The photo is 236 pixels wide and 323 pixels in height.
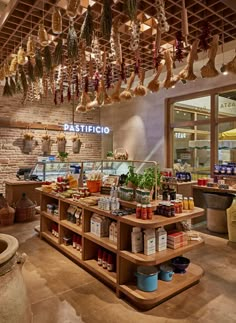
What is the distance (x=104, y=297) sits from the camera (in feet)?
8.55

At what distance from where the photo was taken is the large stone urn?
1.18 m

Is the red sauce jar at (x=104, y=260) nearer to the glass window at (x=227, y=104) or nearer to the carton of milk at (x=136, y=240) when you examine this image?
the carton of milk at (x=136, y=240)

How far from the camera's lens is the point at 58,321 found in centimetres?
222

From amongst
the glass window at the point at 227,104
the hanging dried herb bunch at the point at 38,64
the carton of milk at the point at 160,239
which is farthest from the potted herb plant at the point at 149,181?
the glass window at the point at 227,104

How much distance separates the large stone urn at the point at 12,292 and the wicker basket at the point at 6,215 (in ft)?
14.0

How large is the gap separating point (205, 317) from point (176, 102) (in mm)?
5680

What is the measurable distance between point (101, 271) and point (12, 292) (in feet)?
6.00

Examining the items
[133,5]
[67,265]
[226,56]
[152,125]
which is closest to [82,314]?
[67,265]

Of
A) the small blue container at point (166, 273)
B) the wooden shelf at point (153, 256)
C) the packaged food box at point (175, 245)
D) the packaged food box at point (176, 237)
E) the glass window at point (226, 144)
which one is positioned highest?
the glass window at point (226, 144)

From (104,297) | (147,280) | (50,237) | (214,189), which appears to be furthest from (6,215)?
(214,189)

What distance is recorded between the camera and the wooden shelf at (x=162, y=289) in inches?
93.0

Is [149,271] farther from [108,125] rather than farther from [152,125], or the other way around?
[108,125]

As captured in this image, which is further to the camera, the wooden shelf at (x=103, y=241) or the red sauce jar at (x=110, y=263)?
the red sauce jar at (x=110, y=263)

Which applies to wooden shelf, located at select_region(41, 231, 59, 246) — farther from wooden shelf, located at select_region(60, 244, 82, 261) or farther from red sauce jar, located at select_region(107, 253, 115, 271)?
red sauce jar, located at select_region(107, 253, 115, 271)
